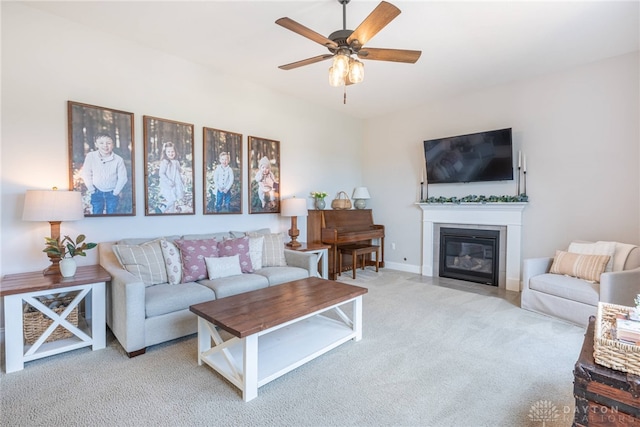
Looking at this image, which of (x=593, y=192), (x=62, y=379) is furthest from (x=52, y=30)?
(x=593, y=192)

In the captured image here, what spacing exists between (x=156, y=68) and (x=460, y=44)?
129 inches

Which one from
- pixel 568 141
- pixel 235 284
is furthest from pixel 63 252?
pixel 568 141

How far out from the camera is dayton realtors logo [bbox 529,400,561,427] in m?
1.68

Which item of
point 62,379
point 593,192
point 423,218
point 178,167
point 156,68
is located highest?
point 156,68

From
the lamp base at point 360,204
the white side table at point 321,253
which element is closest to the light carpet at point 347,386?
the white side table at point 321,253

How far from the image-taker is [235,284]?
296cm

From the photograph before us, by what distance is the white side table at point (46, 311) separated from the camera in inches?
84.2

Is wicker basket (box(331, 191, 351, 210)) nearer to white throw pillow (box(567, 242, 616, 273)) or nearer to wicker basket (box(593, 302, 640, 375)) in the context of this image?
white throw pillow (box(567, 242, 616, 273))

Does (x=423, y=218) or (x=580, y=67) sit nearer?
(x=580, y=67)

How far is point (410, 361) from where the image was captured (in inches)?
90.6

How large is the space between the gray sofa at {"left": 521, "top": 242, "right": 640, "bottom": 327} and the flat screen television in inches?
52.4

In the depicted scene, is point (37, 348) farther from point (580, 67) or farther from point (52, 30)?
point (580, 67)

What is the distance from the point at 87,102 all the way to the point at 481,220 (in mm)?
5069

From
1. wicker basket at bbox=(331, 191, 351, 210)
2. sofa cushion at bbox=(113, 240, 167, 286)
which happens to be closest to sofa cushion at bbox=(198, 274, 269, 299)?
sofa cushion at bbox=(113, 240, 167, 286)
